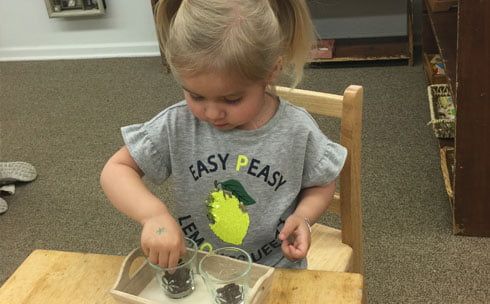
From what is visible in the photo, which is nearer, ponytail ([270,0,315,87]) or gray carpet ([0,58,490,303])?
ponytail ([270,0,315,87])

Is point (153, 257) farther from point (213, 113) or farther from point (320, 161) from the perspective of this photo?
point (320, 161)

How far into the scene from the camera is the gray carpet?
185 cm

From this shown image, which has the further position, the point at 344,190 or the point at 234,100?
the point at 344,190

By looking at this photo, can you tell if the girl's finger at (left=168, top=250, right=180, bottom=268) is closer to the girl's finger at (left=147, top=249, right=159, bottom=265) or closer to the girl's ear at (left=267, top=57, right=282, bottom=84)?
the girl's finger at (left=147, top=249, right=159, bottom=265)

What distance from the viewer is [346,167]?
3.61ft

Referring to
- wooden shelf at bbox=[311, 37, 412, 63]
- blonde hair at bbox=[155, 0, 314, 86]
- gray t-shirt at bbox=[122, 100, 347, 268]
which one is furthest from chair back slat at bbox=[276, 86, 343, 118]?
wooden shelf at bbox=[311, 37, 412, 63]

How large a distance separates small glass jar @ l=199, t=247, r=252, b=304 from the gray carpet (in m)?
1.07

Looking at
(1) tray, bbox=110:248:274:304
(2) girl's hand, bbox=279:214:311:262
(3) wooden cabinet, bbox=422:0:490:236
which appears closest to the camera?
(1) tray, bbox=110:248:274:304

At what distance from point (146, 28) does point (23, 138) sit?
1.13 m

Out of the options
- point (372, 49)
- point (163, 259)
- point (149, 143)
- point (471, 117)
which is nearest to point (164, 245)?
point (163, 259)

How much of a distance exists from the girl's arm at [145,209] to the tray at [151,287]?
3 centimetres

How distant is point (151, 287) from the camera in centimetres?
81

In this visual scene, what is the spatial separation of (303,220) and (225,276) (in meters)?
0.18

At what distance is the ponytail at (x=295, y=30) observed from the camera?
965mm
